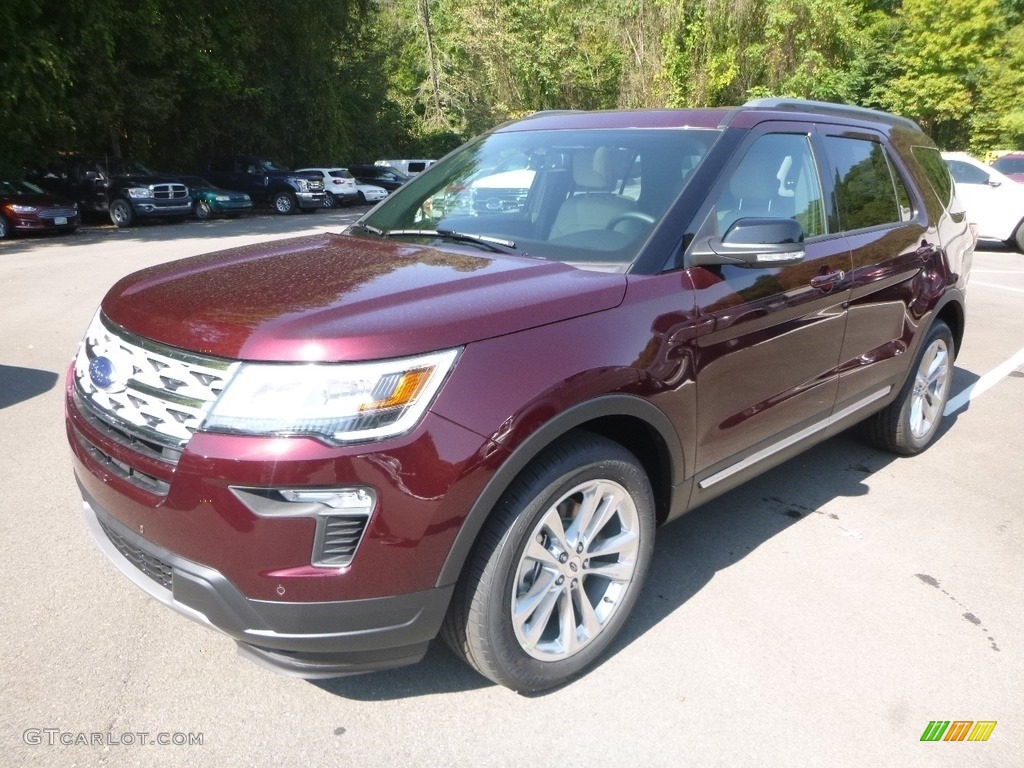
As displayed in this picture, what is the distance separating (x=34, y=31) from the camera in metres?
18.9

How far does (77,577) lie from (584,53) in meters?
42.2

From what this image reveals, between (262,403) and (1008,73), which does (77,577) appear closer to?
(262,403)

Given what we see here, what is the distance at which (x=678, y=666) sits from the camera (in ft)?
9.91

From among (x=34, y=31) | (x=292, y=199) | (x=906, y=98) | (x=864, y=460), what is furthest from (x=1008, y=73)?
(x=864, y=460)

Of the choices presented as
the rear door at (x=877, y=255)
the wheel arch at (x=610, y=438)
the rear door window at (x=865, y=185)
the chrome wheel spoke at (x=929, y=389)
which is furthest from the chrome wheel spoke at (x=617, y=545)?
the chrome wheel spoke at (x=929, y=389)

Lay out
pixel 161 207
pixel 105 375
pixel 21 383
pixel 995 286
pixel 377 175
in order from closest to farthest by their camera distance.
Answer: pixel 105 375
pixel 21 383
pixel 995 286
pixel 161 207
pixel 377 175

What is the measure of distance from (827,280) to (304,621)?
8.53ft

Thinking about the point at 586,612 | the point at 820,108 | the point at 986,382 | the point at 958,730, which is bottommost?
the point at 986,382

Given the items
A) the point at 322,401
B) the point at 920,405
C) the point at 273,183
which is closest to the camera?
the point at 322,401

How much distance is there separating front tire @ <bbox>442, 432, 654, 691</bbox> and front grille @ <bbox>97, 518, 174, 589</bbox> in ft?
2.75

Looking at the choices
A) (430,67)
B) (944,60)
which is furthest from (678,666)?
(430,67)

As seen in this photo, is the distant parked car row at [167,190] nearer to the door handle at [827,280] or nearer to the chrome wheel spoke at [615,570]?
the door handle at [827,280]

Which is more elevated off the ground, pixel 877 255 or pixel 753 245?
pixel 753 245

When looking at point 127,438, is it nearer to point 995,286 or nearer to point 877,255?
point 877,255
